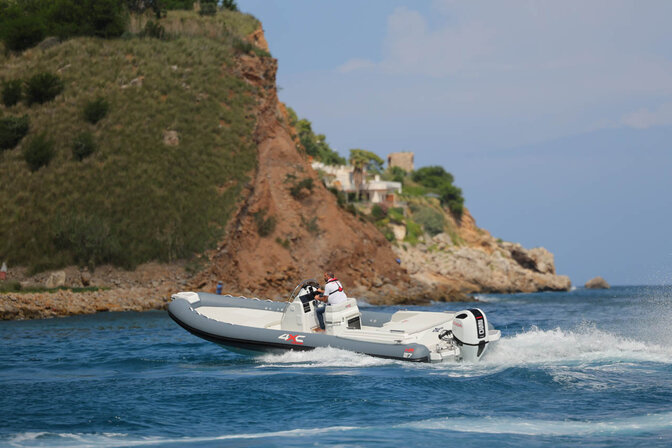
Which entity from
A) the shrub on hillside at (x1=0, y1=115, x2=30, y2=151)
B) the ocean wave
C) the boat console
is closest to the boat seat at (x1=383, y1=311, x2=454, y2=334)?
the boat console

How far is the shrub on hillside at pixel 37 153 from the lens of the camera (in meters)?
42.4

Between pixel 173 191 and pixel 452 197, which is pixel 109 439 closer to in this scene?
pixel 173 191

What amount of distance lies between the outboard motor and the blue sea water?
311 mm

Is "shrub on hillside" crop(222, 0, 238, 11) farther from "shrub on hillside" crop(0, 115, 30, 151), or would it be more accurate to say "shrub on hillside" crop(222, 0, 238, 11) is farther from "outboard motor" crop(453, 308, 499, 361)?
"outboard motor" crop(453, 308, 499, 361)

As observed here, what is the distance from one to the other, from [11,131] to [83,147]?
4676 mm

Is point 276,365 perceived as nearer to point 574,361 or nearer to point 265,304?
point 265,304

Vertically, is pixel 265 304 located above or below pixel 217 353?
above

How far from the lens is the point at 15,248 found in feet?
127

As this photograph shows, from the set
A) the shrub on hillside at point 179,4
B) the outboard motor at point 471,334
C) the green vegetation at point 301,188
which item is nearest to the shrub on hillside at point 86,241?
the green vegetation at point 301,188

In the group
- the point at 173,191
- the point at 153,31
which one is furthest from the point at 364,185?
the point at 173,191

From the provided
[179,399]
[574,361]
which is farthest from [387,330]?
[179,399]

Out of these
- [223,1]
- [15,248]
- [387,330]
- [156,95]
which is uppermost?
[223,1]

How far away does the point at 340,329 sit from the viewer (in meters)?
16.2

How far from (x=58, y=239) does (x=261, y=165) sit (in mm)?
12829
